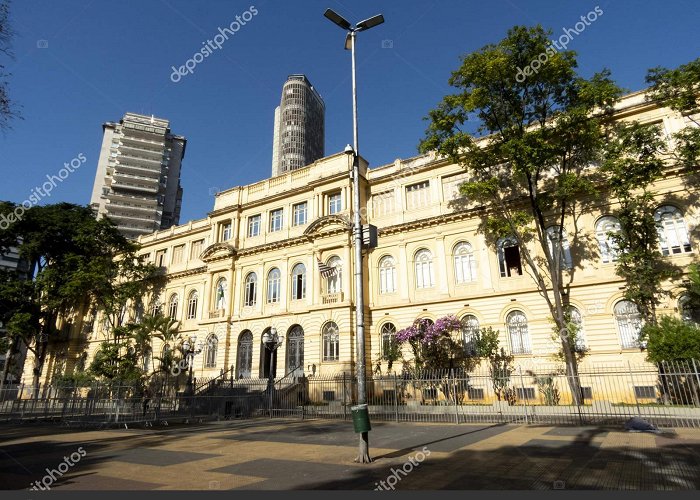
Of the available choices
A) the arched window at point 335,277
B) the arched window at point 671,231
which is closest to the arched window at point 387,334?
the arched window at point 335,277

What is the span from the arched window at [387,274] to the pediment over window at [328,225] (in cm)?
328

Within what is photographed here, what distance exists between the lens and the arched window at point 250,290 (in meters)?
30.6

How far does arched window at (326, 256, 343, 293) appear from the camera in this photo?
26.6 metres

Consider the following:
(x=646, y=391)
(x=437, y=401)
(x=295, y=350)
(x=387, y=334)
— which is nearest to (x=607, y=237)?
(x=646, y=391)

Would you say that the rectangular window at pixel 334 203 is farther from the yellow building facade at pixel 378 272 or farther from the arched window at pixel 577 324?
the arched window at pixel 577 324

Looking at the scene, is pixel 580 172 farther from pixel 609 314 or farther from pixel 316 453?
pixel 316 453

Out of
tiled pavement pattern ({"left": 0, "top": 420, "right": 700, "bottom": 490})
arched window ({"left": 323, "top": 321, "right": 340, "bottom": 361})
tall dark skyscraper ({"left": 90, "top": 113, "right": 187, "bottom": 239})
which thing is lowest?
tiled pavement pattern ({"left": 0, "top": 420, "right": 700, "bottom": 490})

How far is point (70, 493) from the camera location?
5902 mm

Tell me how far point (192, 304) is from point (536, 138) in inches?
1161

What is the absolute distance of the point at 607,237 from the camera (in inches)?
789

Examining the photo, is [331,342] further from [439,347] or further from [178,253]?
[178,253]

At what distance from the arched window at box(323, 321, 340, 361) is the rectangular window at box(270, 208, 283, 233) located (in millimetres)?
9369

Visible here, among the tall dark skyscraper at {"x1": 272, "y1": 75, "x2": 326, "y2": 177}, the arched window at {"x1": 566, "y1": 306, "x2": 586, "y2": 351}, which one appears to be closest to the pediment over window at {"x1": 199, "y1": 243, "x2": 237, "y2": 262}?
the arched window at {"x1": 566, "y1": 306, "x2": 586, "y2": 351}

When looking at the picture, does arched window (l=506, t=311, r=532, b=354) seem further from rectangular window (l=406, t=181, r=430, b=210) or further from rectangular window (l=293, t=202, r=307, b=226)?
rectangular window (l=293, t=202, r=307, b=226)
